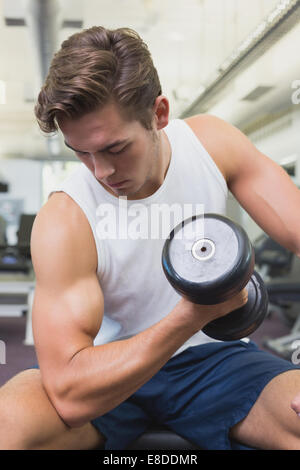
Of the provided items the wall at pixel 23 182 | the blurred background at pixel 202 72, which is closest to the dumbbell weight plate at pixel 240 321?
the blurred background at pixel 202 72

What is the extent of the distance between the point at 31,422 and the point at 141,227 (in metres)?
0.42

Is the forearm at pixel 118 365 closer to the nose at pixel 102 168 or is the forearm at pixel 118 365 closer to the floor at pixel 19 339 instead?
the nose at pixel 102 168

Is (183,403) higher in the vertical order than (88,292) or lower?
lower

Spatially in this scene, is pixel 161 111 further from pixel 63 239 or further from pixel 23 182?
pixel 23 182

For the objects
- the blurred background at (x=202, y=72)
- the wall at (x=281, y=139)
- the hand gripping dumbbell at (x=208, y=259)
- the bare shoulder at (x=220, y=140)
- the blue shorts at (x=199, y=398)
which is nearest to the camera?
the hand gripping dumbbell at (x=208, y=259)

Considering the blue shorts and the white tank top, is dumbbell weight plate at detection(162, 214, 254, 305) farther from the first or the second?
the blue shorts

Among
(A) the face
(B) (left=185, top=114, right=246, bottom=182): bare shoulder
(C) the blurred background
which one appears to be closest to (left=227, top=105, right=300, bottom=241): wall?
(C) the blurred background

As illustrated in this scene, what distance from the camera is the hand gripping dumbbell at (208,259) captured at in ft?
2.31

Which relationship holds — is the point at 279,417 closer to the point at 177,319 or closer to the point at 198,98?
the point at 177,319

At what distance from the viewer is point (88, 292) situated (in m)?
0.87

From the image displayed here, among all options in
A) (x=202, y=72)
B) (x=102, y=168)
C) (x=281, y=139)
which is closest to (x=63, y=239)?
(x=102, y=168)

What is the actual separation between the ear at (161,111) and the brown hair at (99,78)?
1cm
